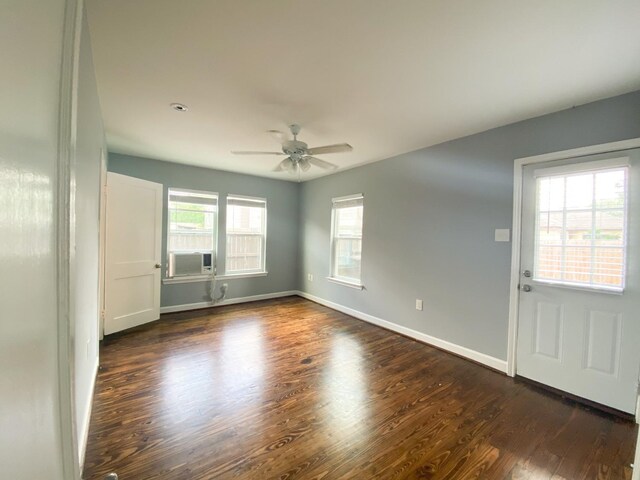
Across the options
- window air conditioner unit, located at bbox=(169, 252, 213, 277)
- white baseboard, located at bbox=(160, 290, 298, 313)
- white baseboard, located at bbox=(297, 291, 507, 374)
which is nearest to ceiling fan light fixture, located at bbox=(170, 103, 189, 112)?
window air conditioner unit, located at bbox=(169, 252, 213, 277)

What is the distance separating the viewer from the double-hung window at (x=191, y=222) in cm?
439

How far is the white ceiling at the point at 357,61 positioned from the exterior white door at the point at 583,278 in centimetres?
67

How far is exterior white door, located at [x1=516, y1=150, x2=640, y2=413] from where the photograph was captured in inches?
81.2

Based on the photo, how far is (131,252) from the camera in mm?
3467

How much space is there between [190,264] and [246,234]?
44.9 inches

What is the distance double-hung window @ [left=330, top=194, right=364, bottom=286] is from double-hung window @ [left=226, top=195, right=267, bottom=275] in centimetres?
144

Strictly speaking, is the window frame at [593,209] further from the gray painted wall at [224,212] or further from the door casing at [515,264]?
the gray painted wall at [224,212]

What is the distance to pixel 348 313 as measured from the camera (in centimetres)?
450

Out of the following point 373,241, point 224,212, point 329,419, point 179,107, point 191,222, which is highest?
point 179,107

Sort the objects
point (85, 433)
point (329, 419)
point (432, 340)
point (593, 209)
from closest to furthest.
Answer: point (85, 433) < point (329, 419) < point (593, 209) < point (432, 340)

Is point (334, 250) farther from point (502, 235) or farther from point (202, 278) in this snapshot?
point (502, 235)

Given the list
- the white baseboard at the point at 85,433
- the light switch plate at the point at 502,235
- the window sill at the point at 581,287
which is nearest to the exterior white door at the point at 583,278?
the window sill at the point at 581,287

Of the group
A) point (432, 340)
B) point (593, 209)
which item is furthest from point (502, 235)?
point (432, 340)

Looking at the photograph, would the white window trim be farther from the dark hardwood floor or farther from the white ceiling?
the white ceiling
